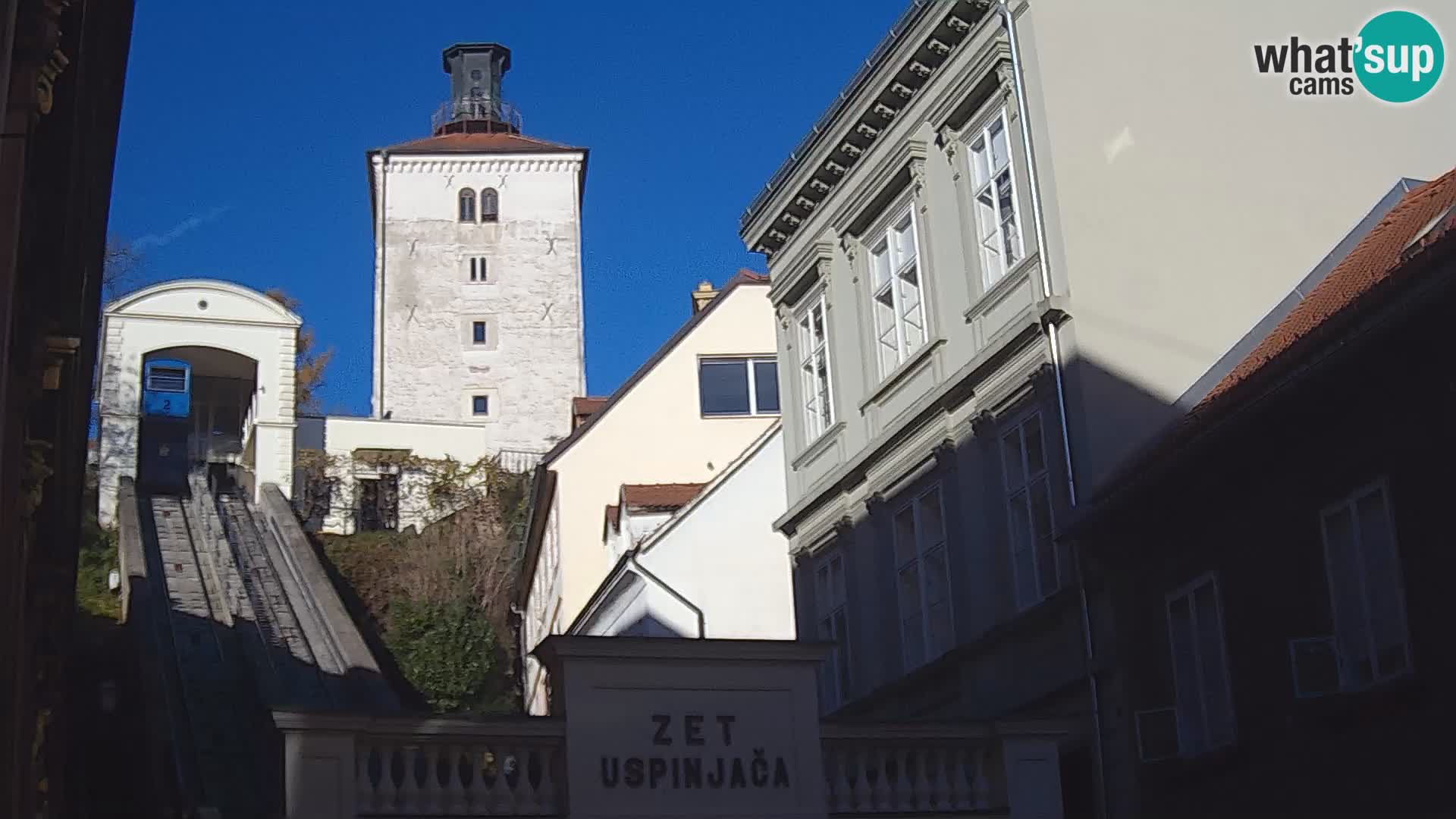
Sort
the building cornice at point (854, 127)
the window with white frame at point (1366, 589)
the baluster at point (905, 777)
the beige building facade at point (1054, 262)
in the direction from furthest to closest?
the building cornice at point (854, 127) → the beige building facade at point (1054, 262) → the baluster at point (905, 777) → the window with white frame at point (1366, 589)

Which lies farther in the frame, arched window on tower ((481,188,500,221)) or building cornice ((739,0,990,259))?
arched window on tower ((481,188,500,221))

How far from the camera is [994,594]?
63.7ft

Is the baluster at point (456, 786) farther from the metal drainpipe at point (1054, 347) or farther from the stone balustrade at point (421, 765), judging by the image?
the metal drainpipe at point (1054, 347)

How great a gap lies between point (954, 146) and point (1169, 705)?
22.2ft

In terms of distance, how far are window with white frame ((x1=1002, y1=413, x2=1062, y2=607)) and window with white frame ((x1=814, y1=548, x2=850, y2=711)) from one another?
15.3ft

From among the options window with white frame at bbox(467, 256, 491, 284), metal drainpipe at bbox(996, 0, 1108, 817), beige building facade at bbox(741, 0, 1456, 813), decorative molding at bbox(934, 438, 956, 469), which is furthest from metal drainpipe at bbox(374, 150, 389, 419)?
metal drainpipe at bbox(996, 0, 1108, 817)

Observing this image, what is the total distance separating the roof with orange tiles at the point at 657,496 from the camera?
34.8 m

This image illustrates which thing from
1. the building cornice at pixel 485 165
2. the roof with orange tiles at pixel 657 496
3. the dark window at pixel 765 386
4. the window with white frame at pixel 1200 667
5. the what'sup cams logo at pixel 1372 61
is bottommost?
the window with white frame at pixel 1200 667

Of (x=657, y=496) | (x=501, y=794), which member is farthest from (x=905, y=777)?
(x=657, y=496)

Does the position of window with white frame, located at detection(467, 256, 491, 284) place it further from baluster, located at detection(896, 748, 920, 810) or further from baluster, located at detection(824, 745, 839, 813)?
baluster, located at detection(824, 745, 839, 813)

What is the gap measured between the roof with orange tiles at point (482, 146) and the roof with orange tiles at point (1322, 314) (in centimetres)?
6232

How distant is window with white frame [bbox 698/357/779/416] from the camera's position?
39406 millimetres

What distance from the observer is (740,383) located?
39.6m

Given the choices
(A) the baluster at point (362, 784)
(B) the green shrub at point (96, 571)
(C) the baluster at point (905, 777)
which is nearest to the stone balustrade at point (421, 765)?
(A) the baluster at point (362, 784)
